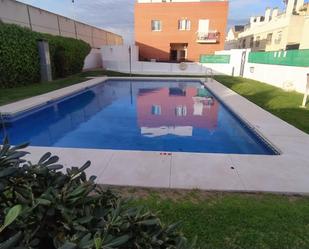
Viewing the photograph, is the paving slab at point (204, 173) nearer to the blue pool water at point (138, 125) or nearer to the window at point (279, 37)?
the blue pool water at point (138, 125)

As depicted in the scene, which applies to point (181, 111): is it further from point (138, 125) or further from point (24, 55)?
point (24, 55)

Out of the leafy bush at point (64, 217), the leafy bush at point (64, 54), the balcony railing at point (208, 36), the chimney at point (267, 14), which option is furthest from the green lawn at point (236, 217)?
the chimney at point (267, 14)

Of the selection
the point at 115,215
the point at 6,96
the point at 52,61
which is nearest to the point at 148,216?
the point at 115,215

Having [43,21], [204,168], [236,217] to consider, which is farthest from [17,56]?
[236,217]

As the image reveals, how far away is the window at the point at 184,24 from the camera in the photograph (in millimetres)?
30766

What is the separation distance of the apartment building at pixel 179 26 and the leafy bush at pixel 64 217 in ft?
104

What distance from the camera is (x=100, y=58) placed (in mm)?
Result: 30406

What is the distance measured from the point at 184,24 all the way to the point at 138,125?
25.3 meters

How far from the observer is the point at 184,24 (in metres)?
30.9

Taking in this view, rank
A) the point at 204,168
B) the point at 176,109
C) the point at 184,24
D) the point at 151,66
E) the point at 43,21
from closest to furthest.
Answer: the point at 204,168 < the point at 176,109 < the point at 43,21 < the point at 151,66 < the point at 184,24

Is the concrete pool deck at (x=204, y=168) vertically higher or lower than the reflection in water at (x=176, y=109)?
higher

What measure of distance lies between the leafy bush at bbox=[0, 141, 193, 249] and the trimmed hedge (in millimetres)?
13576

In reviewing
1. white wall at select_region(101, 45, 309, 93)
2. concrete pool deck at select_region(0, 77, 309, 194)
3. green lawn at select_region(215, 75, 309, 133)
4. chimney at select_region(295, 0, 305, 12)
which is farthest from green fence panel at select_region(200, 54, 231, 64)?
concrete pool deck at select_region(0, 77, 309, 194)

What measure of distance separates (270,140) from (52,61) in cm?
1563
